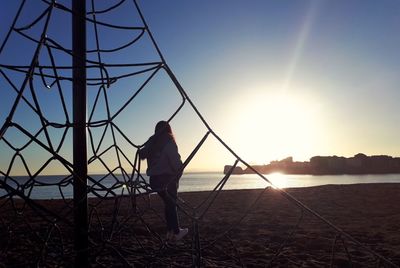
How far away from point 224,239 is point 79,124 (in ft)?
11.1

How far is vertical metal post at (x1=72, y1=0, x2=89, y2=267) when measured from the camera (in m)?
3.79

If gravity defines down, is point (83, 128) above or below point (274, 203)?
above

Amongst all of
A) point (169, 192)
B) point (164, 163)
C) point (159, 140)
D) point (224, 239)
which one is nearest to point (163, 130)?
point (159, 140)

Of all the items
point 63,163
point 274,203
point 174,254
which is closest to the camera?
point 63,163

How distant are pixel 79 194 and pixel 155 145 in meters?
1.83

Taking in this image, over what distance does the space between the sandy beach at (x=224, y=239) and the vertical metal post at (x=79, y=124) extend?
203mm

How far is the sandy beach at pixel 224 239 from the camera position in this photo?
4462 mm

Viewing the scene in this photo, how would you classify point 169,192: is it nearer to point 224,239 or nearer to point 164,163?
point 164,163

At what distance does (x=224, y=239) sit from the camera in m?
6.30

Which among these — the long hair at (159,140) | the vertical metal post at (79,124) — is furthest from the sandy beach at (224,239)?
the long hair at (159,140)

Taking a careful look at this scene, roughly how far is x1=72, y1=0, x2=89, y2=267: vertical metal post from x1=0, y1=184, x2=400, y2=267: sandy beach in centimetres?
20

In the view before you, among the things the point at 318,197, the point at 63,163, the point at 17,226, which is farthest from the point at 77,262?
the point at 318,197

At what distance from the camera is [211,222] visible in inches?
333

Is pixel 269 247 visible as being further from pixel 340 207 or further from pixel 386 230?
pixel 340 207
